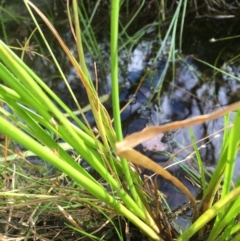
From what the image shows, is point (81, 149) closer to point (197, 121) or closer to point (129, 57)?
point (197, 121)

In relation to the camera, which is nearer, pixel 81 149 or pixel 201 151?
pixel 81 149

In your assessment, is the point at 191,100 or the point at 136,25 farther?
the point at 136,25

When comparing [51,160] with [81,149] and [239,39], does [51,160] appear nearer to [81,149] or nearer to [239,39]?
[81,149]

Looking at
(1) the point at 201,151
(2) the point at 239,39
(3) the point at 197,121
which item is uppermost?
(3) the point at 197,121

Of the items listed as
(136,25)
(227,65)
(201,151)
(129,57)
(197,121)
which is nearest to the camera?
(197,121)

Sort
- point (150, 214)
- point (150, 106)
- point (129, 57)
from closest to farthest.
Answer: point (150, 214)
point (150, 106)
point (129, 57)

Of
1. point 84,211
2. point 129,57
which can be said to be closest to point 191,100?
point 129,57

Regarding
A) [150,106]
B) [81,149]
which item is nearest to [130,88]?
[150,106]

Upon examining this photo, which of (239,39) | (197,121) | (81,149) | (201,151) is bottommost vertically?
(201,151)

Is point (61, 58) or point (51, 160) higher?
point (51, 160)
